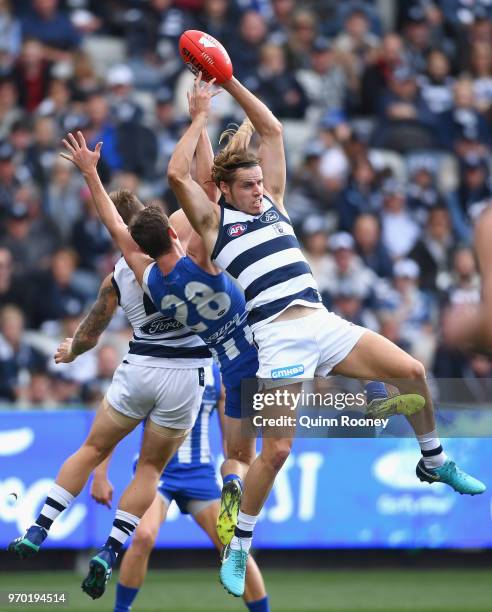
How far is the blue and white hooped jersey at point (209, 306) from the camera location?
27.7 ft

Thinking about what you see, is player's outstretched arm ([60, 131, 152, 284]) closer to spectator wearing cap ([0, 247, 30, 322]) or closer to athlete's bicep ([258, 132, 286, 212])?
athlete's bicep ([258, 132, 286, 212])

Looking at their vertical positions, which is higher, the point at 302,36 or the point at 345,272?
the point at 302,36

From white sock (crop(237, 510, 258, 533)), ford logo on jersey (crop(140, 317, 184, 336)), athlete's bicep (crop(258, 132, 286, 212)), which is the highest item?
athlete's bicep (crop(258, 132, 286, 212))

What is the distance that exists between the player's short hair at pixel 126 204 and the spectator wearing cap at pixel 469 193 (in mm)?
8045

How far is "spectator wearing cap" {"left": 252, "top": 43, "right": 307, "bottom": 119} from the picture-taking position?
16562mm

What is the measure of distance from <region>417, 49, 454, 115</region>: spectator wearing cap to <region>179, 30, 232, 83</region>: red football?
31.3 ft

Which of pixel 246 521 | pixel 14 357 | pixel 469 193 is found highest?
pixel 246 521

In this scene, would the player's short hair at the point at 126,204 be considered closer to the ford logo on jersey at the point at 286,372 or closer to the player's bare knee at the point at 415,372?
the ford logo on jersey at the point at 286,372

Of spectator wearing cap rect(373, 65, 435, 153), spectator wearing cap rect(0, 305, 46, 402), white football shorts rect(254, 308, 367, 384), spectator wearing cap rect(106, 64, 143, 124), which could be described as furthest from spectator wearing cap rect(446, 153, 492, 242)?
white football shorts rect(254, 308, 367, 384)

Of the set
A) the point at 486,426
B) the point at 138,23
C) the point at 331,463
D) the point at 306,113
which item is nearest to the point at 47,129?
the point at 138,23

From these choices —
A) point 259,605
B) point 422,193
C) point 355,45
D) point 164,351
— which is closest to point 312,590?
point 259,605

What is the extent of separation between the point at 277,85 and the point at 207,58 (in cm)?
829

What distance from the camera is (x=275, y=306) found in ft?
27.0

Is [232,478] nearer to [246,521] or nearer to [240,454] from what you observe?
[240,454]
